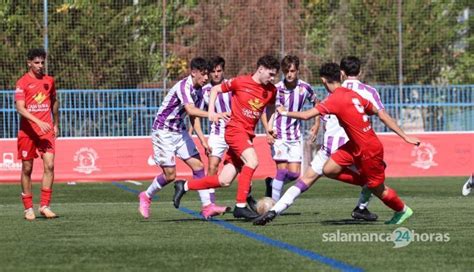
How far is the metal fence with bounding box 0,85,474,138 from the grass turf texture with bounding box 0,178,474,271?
32.3ft

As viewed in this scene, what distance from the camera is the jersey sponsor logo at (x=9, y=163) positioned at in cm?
2495

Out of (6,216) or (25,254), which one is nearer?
(25,254)

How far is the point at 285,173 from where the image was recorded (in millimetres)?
14609

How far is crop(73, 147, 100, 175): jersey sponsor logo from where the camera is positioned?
25.3 metres

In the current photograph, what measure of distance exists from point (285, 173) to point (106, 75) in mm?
15055

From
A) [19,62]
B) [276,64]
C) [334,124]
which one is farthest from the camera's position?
[19,62]

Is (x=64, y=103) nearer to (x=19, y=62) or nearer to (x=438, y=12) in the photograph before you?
(x=19, y=62)

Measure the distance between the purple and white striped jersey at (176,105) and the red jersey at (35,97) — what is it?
53.5 inches

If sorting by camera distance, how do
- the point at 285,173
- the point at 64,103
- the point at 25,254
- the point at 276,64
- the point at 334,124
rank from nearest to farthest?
1. the point at 25,254
2. the point at 276,64
3. the point at 334,124
4. the point at 285,173
5. the point at 64,103

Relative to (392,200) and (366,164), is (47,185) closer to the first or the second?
(366,164)

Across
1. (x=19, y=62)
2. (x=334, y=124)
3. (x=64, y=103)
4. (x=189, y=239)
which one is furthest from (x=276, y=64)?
(x=19, y=62)

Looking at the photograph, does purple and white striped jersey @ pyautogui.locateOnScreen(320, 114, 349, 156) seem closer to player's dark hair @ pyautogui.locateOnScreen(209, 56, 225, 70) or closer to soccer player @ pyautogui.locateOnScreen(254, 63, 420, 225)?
soccer player @ pyautogui.locateOnScreen(254, 63, 420, 225)

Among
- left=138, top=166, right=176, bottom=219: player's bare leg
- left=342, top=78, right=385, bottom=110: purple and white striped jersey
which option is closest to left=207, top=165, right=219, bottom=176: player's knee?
left=138, top=166, right=176, bottom=219: player's bare leg

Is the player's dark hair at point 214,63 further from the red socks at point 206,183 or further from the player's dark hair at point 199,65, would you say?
the red socks at point 206,183
